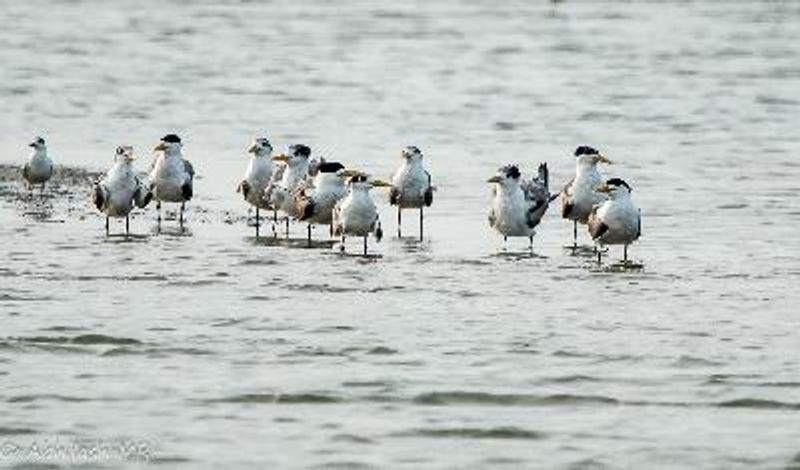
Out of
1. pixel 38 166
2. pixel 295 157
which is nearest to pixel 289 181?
pixel 295 157

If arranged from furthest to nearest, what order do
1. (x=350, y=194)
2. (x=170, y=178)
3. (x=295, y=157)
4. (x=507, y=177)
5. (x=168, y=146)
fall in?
1. (x=295, y=157)
2. (x=168, y=146)
3. (x=170, y=178)
4. (x=507, y=177)
5. (x=350, y=194)

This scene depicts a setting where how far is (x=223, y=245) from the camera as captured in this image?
26578 mm

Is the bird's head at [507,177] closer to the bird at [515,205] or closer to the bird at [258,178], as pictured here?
the bird at [515,205]

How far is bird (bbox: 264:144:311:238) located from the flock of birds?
0.01 m

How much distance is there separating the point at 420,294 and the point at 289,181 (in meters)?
5.69

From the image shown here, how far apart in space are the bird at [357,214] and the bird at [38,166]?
17.8 feet

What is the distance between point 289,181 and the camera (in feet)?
94.1

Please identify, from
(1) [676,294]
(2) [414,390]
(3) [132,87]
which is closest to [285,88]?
(3) [132,87]

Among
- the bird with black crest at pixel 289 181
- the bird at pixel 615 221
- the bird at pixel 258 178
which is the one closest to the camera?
the bird at pixel 615 221

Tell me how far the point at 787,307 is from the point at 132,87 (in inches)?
1009

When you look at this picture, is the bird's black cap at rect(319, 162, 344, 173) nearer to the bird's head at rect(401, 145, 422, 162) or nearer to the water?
the water

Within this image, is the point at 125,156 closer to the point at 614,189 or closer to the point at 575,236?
the point at 575,236

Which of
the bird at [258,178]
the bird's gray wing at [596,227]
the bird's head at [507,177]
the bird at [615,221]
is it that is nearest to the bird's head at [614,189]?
the bird at [615,221]

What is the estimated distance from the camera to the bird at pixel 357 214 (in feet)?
86.1
